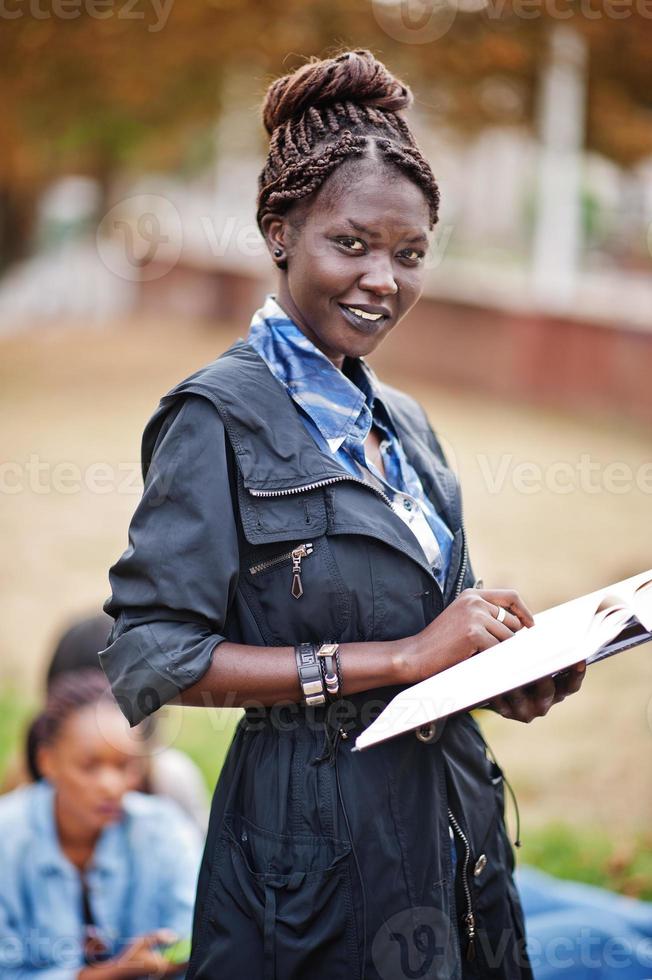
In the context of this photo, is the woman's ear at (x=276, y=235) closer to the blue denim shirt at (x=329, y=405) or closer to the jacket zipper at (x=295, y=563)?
the blue denim shirt at (x=329, y=405)

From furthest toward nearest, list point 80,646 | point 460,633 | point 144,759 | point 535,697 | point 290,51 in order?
1. point 290,51
2. point 80,646
3. point 144,759
4. point 535,697
5. point 460,633

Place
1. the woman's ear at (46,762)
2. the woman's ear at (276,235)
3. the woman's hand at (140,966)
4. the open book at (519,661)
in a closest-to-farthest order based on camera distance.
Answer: the open book at (519,661) < the woman's ear at (276,235) < the woman's hand at (140,966) < the woman's ear at (46,762)

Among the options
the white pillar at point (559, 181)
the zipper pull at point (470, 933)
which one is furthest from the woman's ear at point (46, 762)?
the white pillar at point (559, 181)

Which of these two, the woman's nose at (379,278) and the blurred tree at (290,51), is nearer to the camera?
the woman's nose at (379,278)

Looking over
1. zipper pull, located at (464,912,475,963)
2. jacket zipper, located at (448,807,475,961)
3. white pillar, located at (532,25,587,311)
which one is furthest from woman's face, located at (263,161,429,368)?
white pillar, located at (532,25,587,311)

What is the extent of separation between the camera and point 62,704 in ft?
11.0

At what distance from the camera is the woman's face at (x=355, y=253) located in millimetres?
1879

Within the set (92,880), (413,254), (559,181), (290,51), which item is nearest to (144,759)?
(92,880)

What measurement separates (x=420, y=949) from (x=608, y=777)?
3.23 metres

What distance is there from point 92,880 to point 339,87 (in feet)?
7.39

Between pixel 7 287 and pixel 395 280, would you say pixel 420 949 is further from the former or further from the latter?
pixel 7 287

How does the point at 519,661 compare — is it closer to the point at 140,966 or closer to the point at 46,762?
the point at 140,966

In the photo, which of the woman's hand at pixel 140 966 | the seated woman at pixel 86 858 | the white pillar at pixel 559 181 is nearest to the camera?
the woman's hand at pixel 140 966

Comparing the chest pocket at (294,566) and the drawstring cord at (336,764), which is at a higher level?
the chest pocket at (294,566)
